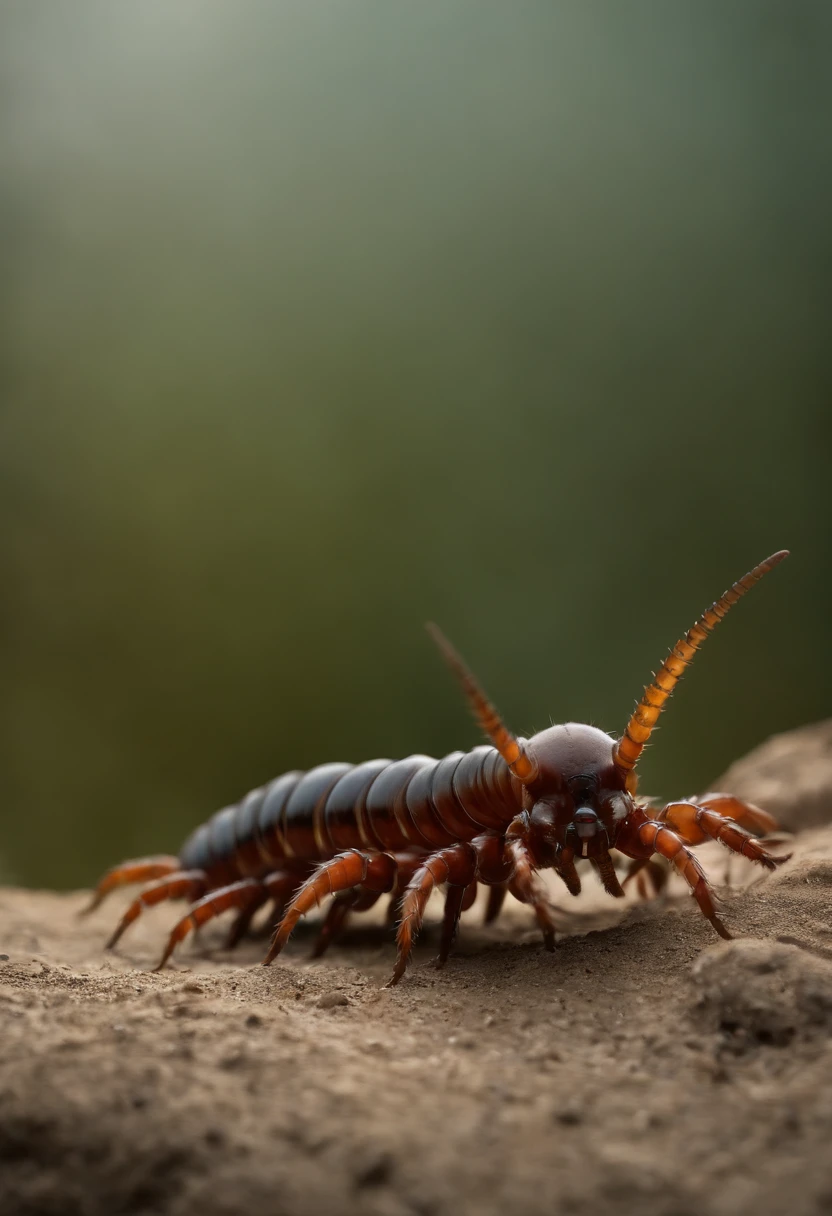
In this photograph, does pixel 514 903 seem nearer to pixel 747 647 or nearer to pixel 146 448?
pixel 747 647

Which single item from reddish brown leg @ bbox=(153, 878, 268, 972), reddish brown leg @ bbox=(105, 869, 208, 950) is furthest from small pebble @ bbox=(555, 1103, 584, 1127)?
reddish brown leg @ bbox=(105, 869, 208, 950)

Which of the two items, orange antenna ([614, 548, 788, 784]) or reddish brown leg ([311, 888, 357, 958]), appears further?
reddish brown leg ([311, 888, 357, 958])

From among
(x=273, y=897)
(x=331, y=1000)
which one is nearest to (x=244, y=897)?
(x=273, y=897)

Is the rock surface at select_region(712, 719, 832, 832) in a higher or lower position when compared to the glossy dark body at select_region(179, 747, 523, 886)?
lower

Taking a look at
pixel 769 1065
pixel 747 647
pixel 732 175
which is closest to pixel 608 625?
pixel 747 647

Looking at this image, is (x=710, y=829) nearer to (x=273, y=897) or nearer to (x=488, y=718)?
(x=488, y=718)

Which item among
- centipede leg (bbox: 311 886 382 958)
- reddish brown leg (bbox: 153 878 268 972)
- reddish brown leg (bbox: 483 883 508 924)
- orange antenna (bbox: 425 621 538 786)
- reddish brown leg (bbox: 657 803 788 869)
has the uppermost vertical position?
orange antenna (bbox: 425 621 538 786)

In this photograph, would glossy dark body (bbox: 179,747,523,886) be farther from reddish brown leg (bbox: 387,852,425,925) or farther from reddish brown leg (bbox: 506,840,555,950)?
reddish brown leg (bbox: 506,840,555,950)
